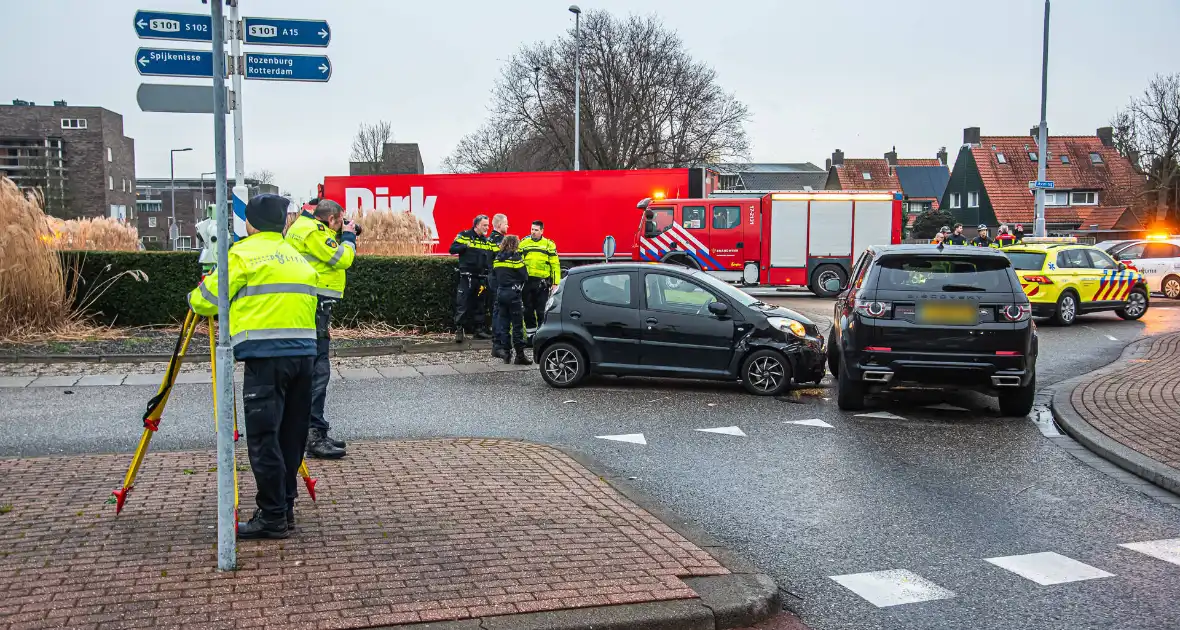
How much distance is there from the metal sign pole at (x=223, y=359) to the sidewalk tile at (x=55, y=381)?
755 cm

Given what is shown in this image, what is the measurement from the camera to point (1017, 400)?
9.25 m

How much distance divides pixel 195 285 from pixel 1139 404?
12566 millimetres

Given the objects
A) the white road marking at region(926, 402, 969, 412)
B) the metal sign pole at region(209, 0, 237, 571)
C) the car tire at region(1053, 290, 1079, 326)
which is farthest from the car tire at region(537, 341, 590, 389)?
the car tire at region(1053, 290, 1079, 326)

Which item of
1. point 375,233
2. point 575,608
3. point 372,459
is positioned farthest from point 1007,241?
point 575,608

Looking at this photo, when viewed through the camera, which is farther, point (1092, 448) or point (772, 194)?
point (772, 194)

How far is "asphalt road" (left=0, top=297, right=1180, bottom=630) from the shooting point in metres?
4.65

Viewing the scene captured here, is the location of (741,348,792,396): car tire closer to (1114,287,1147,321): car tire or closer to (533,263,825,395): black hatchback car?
(533,263,825,395): black hatchback car

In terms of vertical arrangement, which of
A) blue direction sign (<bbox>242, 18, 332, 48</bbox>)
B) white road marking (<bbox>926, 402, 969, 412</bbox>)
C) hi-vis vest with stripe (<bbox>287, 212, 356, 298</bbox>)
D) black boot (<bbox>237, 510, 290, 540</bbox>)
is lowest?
white road marking (<bbox>926, 402, 969, 412</bbox>)

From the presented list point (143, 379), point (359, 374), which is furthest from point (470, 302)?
point (143, 379)

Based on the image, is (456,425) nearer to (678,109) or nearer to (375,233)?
(375,233)

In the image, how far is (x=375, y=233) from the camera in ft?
58.2

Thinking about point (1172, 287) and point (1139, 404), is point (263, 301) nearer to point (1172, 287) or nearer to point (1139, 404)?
point (1139, 404)

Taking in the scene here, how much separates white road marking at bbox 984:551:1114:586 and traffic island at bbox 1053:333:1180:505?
1.80 metres

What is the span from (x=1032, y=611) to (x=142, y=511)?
14.8 ft
